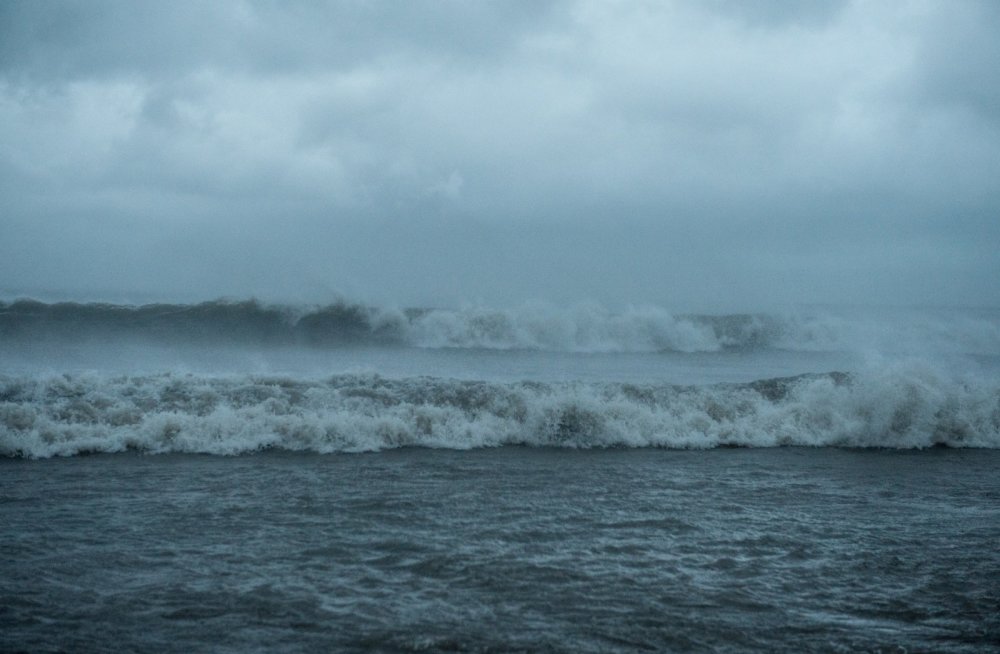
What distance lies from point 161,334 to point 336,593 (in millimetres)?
22357

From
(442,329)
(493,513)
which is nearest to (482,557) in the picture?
(493,513)

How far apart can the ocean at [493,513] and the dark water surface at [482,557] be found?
0.10 feet

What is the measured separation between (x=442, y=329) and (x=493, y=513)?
22036mm

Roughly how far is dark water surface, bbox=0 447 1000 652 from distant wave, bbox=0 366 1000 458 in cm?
76

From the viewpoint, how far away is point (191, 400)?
12.7 metres

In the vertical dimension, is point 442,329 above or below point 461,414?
above

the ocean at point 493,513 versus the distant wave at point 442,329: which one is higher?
the distant wave at point 442,329

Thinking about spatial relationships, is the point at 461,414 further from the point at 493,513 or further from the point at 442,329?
the point at 442,329

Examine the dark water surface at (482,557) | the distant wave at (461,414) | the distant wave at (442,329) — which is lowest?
the dark water surface at (482,557)

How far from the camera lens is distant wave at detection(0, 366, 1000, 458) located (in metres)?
11.2

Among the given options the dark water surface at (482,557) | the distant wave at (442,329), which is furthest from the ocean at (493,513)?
the distant wave at (442,329)

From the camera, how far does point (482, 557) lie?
6609 millimetres

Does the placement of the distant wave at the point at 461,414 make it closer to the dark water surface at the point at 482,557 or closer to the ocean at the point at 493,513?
the ocean at the point at 493,513

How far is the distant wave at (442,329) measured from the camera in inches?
1022
